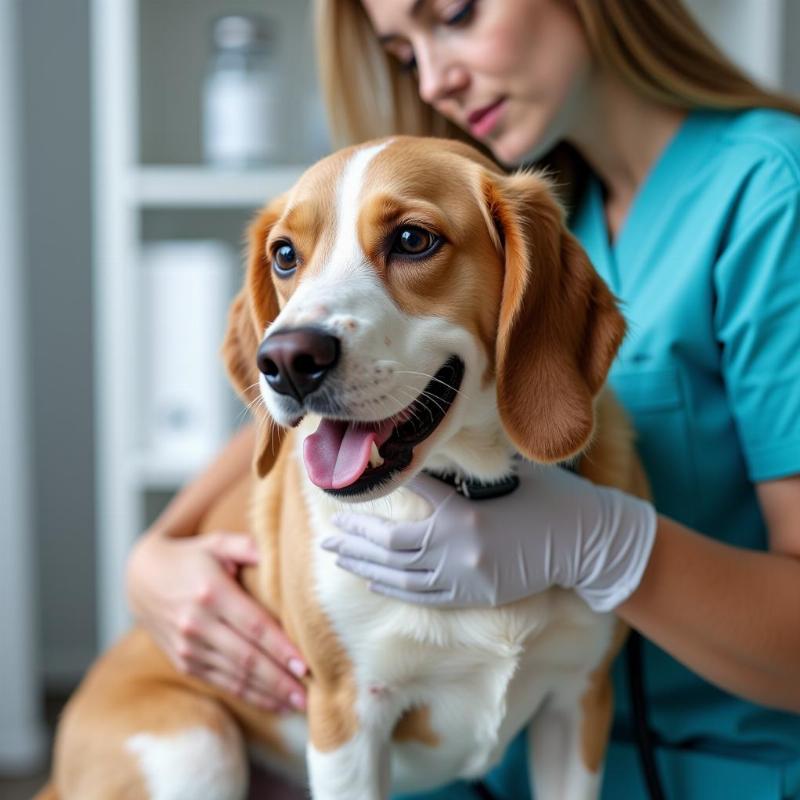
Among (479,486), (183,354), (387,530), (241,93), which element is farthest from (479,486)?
(241,93)

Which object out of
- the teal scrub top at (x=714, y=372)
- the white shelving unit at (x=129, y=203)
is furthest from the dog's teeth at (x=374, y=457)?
the white shelving unit at (x=129, y=203)

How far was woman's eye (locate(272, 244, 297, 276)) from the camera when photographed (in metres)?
0.93

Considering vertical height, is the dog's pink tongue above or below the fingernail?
above

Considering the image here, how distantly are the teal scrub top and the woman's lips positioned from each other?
204 millimetres

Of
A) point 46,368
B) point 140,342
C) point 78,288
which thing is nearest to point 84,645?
point 46,368

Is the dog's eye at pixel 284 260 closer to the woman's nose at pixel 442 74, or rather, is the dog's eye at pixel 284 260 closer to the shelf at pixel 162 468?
the woman's nose at pixel 442 74

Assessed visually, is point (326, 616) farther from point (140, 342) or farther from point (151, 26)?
point (151, 26)

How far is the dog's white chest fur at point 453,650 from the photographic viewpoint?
0.92m

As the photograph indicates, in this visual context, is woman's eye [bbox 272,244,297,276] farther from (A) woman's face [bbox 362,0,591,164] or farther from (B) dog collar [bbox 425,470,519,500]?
(A) woman's face [bbox 362,0,591,164]

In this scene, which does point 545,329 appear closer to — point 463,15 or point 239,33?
point 463,15

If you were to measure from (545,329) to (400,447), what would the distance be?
17 cm

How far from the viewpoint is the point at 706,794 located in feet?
3.55

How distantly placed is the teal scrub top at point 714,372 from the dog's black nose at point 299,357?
1.41ft

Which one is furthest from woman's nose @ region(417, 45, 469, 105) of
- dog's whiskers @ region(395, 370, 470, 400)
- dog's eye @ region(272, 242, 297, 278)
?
dog's whiskers @ region(395, 370, 470, 400)
